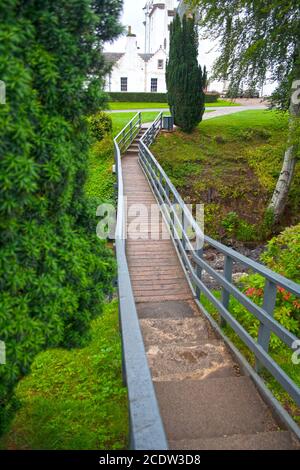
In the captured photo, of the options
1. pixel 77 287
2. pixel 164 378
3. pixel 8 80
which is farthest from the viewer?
pixel 164 378

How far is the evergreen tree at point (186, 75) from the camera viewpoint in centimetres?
1612

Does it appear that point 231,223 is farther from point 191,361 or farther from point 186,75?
point 191,361

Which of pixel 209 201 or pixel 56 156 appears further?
pixel 209 201

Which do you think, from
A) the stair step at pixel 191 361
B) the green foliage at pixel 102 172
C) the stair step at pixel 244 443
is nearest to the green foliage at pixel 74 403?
the stair step at pixel 191 361

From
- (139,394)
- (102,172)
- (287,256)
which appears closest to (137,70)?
(102,172)

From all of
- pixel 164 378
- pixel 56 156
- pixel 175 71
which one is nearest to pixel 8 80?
pixel 56 156

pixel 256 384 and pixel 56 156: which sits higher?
pixel 56 156

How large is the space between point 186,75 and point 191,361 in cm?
1504

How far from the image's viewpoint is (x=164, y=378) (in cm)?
356

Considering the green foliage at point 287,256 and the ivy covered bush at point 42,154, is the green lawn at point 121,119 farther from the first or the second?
the ivy covered bush at point 42,154

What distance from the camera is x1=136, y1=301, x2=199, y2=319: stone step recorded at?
5172 millimetres
